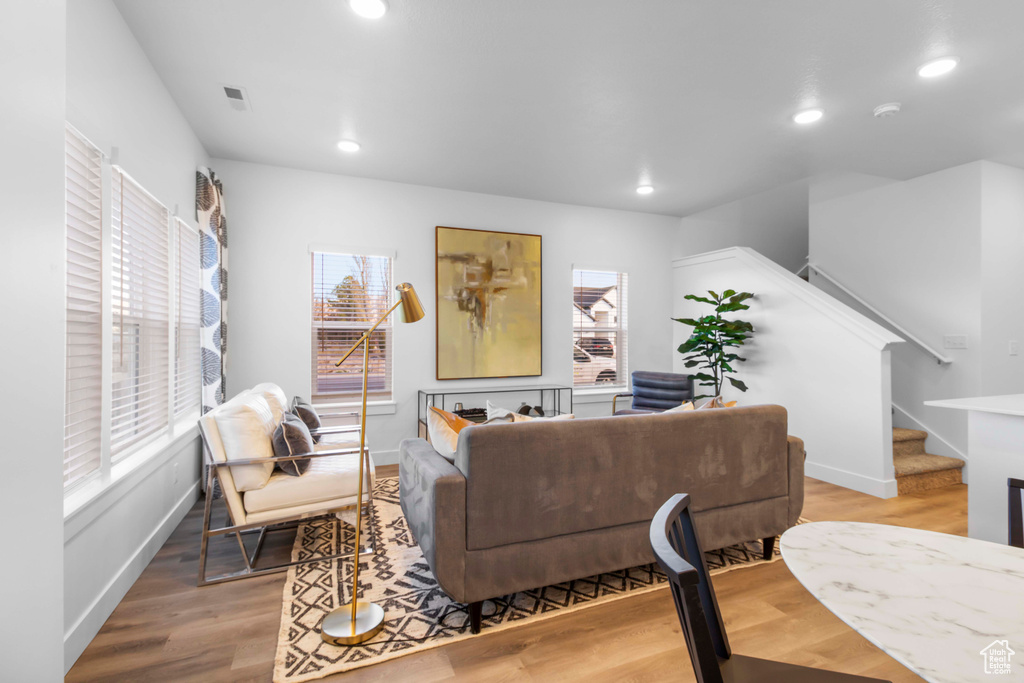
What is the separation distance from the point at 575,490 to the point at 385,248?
3278 millimetres

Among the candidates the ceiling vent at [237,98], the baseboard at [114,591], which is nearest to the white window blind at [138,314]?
the baseboard at [114,591]

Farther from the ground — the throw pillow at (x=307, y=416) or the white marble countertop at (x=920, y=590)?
the white marble countertop at (x=920, y=590)

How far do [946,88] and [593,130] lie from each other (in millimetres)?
2076

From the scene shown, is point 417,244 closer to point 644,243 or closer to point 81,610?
point 644,243

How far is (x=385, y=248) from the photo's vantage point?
15.0 ft

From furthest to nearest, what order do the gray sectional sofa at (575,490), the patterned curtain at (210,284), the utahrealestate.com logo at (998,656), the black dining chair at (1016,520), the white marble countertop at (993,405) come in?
1. the patterned curtain at (210,284)
2. the white marble countertop at (993,405)
3. the gray sectional sofa at (575,490)
4. the black dining chair at (1016,520)
5. the utahrealestate.com logo at (998,656)

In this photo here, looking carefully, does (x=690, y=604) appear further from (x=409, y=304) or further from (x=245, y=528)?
(x=245, y=528)

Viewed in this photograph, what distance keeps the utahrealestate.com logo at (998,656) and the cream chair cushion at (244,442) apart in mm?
2611

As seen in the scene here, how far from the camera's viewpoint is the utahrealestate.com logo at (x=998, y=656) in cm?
65

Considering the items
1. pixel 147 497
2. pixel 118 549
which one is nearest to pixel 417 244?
pixel 147 497

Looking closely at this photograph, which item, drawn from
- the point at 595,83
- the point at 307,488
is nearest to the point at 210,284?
the point at 307,488

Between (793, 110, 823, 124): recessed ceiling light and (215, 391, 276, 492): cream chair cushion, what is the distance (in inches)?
151

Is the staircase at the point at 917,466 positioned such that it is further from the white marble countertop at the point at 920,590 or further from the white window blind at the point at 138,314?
the white window blind at the point at 138,314

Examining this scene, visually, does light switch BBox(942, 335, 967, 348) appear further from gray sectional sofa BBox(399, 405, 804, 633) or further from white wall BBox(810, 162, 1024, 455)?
gray sectional sofa BBox(399, 405, 804, 633)
